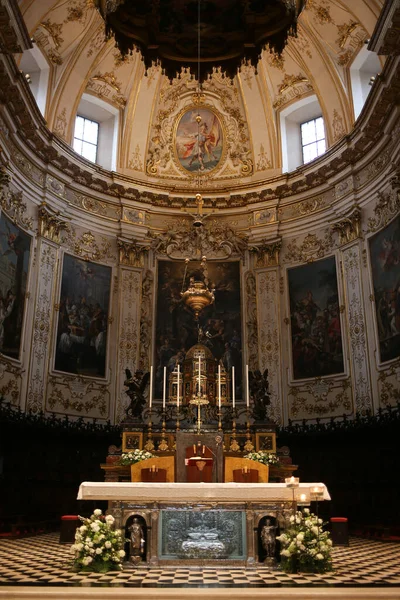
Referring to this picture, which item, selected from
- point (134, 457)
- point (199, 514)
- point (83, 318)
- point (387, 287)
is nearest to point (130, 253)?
point (83, 318)

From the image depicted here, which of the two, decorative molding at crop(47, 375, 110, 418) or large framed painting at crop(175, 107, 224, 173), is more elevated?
large framed painting at crop(175, 107, 224, 173)

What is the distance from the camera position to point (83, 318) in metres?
18.0

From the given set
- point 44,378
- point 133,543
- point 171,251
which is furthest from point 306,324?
point 133,543

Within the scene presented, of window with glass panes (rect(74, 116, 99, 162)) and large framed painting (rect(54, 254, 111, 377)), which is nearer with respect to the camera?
large framed painting (rect(54, 254, 111, 377))

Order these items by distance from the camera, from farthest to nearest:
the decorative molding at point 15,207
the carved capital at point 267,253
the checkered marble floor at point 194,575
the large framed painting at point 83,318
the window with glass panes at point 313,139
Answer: the window with glass panes at point 313,139, the carved capital at point 267,253, the large framed painting at point 83,318, the decorative molding at point 15,207, the checkered marble floor at point 194,575

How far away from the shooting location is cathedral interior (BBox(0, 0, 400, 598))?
44.8 feet

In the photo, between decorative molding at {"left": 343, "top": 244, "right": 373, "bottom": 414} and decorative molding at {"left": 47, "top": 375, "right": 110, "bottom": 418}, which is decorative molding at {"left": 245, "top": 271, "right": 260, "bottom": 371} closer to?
decorative molding at {"left": 343, "top": 244, "right": 373, "bottom": 414}

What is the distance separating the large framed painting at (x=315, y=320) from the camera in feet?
57.1

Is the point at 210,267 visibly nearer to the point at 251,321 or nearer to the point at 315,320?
the point at 251,321

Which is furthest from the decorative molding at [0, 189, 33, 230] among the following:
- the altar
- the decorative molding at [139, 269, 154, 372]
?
the altar

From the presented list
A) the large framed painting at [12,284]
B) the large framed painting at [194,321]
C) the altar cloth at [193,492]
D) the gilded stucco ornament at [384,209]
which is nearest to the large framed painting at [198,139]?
the large framed painting at [194,321]

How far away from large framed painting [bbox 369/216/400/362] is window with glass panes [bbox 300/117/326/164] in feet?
17.6

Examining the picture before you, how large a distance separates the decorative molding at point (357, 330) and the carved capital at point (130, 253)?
6.62 metres

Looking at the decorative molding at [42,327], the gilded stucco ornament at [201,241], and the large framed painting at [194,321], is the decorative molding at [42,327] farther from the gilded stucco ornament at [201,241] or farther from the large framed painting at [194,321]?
the gilded stucco ornament at [201,241]
